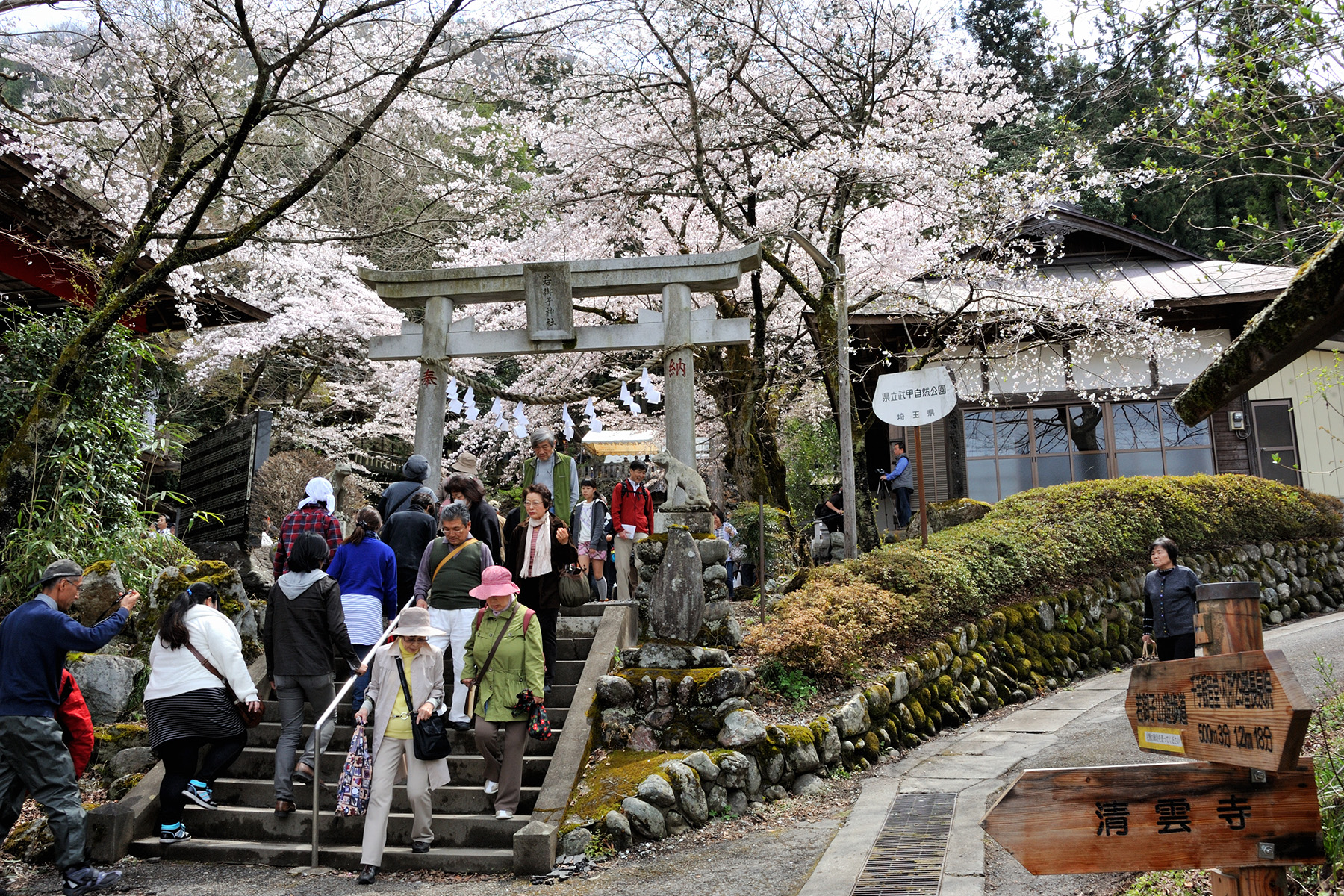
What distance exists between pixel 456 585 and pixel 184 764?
92.9 inches

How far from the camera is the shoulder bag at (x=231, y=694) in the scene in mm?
6695

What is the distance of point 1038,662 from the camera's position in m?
11.2

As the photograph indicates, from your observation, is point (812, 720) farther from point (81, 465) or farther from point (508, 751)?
point (81, 465)

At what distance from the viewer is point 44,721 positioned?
18.9ft

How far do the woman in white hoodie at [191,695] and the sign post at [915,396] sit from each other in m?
6.88

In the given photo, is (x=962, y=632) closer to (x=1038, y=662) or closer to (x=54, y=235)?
(x=1038, y=662)

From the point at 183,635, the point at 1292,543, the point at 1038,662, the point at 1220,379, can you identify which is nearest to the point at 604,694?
the point at 183,635

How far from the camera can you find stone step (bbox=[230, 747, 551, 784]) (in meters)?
7.32

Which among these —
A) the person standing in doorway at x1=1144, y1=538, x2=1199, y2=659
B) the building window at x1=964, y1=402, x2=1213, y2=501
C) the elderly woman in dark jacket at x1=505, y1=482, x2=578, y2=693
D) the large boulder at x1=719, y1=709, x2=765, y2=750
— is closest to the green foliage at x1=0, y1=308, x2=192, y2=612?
the elderly woman in dark jacket at x1=505, y1=482, x2=578, y2=693

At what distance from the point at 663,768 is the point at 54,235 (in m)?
9.11

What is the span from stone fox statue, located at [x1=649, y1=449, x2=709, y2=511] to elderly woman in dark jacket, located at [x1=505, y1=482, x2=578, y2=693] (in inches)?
44.6

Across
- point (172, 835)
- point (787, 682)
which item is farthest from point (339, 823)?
point (787, 682)

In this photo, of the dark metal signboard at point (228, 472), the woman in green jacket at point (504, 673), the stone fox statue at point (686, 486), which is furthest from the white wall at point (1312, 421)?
the dark metal signboard at point (228, 472)

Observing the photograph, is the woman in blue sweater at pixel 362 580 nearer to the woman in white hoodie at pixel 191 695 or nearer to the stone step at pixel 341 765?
the stone step at pixel 341 765
